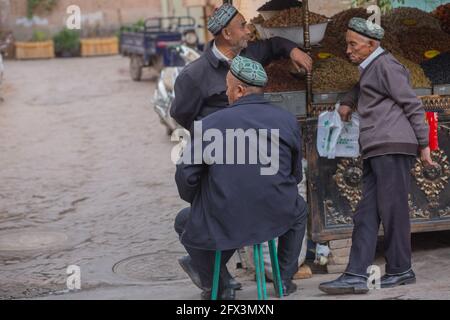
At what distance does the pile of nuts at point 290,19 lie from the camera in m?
6.48

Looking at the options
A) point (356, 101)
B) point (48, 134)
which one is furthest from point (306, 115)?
point (48, 134)

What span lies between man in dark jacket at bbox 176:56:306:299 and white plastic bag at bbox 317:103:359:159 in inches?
45.0

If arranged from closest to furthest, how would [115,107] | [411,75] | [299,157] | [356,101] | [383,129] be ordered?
1. [299,157]
2. [383,129]
3. [356,101]
4. [411,75]
5. [115,107]

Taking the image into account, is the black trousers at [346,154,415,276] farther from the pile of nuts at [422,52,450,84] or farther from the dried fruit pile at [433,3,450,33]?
the dried fruit pile at [433,3,450,33]

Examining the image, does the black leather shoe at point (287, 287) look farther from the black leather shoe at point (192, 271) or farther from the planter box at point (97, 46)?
the planter box at point (97, 46)

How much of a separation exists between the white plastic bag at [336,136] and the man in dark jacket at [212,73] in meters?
0.82

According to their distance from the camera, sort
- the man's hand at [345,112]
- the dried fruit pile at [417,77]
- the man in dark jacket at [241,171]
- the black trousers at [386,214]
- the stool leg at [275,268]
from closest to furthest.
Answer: the man in dark jacket at [241,171]
the stool leg at [275,268]
the black trousers at [386,214]
the man's hand at [345,112]
the dried fruit pile at [417,77]

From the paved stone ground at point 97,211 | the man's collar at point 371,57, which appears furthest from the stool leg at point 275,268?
the man's collar at point 371,57

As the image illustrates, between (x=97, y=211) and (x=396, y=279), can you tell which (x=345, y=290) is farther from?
(x=97, y=211)

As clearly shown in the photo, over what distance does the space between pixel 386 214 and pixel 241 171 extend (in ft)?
4.11

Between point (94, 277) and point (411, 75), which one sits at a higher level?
point (411, 75)

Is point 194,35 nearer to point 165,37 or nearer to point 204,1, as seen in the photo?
point 165,37

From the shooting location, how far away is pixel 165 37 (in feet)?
69.9

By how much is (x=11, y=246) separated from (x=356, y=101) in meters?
3.78
